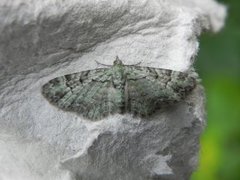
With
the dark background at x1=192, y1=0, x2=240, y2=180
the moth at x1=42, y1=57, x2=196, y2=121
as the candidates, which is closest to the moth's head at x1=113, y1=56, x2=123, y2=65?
the moth at x1=42, y1=57, x2=196, y2=121

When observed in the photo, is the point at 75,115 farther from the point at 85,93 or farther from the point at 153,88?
the point at 153,88

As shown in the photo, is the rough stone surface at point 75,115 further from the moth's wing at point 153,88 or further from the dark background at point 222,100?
the dark background at point 222,100

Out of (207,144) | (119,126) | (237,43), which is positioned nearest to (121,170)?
(119,126)

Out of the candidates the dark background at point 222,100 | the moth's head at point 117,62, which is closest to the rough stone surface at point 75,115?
the moth's head at point 117,62

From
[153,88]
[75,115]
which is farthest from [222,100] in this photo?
[75,115]

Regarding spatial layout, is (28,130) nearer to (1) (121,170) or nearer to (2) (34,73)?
(2) (34,73)

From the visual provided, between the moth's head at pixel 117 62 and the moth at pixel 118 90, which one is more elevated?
the moth's head at pixel 117 62

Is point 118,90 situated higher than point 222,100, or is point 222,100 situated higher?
point 118,90
